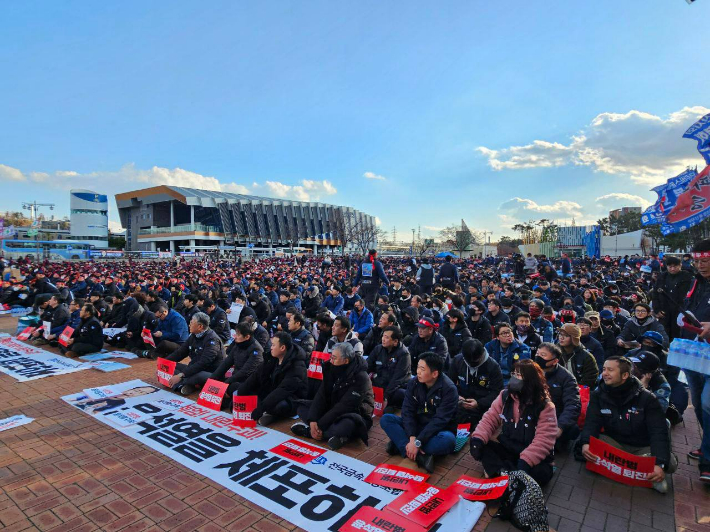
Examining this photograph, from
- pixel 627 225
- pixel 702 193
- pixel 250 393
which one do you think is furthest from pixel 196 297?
pixel 627 225

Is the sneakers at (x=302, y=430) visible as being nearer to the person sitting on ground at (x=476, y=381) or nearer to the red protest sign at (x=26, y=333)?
the person sitting on ground at (x=476, y=381)

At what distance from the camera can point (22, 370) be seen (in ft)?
23.5

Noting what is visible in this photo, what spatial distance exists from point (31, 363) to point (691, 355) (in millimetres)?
10322

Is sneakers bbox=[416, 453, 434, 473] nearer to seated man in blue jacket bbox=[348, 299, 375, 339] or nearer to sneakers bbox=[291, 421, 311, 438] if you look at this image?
sneakers bbox=[291, 421, 311, 438]

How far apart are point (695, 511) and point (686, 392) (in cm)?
226

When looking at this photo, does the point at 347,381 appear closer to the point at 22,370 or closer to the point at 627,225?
the point at 22,370

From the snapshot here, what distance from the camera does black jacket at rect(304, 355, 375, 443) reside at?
177 inches

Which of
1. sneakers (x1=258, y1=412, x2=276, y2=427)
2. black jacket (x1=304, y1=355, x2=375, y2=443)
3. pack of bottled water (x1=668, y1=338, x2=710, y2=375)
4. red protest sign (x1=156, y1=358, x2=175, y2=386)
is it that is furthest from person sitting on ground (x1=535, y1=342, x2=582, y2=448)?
red protest sign (x1=156, y1=358, x2=175, y2=386)

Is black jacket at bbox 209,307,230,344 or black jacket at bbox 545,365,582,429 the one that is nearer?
black jacket at bbox 545,365,582,429

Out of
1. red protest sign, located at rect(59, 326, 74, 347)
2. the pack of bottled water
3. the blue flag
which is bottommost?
red protest sign, located at rect(59, 326, 74, 347)

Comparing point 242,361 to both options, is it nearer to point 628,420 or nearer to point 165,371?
point 165,371

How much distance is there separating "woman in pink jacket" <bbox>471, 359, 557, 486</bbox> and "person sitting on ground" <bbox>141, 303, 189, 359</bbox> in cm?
628

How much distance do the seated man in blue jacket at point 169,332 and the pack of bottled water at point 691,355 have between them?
7703mm

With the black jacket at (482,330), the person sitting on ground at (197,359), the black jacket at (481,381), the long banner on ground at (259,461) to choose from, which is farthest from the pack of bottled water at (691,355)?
the person sitting on ground at (197,359)
